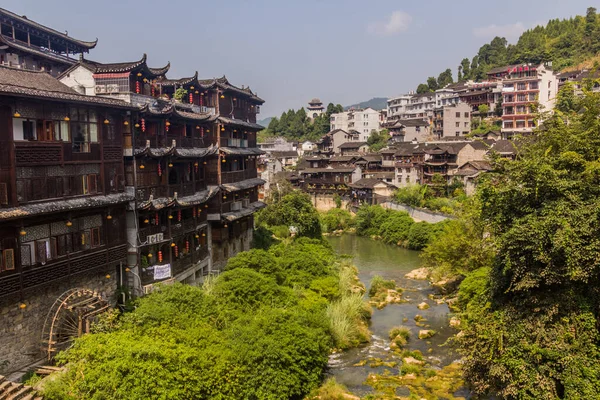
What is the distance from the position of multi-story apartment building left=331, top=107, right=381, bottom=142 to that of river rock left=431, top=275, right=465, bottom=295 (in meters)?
66.5

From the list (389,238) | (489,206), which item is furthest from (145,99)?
(389,238)

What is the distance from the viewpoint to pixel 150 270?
24219mm

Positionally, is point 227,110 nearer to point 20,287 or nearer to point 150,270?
point 150,270

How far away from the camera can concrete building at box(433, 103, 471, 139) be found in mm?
80188

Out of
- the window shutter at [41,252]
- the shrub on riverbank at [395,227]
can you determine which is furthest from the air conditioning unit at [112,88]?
the shrub on riverbank at [395,227]

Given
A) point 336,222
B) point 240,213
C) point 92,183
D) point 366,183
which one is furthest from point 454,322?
point 366,183

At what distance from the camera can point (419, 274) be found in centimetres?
4116

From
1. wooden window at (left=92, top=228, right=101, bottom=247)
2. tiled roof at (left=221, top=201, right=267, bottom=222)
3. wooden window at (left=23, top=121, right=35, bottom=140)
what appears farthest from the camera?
tiled roof at (left=221, top=201, right=267, bottom=222)

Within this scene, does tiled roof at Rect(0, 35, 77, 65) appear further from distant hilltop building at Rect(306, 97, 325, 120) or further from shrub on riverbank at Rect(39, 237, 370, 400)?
distant hilltop building at Rect(306, 97, 325, 120)

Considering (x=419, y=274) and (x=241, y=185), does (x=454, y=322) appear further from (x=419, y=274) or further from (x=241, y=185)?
(x=241, y=185)

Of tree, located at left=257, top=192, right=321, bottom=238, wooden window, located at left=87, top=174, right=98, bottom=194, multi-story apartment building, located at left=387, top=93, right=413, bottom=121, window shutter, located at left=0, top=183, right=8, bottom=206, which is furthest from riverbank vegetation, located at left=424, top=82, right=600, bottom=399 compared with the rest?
multi-story apartment building, located at left=387, top=93, right=413, bottom=121

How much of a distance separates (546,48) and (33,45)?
90.0 meters

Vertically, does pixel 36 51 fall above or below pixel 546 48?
below

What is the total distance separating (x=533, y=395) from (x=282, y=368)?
841 cm
